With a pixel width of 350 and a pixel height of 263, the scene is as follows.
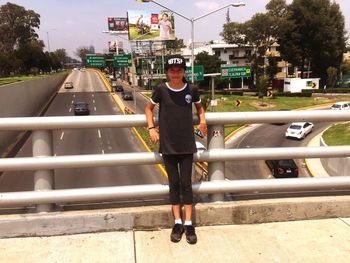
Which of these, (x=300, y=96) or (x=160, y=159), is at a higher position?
(x=160, y=159)

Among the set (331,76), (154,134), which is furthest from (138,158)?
(331,76)

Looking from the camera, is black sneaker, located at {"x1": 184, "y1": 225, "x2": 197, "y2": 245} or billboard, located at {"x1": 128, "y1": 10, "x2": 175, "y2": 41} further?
billboard, located at {"x1": 128, "y1": 10, "x2": 175, "y2": 41}

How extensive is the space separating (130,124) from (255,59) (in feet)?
254

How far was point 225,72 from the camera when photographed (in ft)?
170

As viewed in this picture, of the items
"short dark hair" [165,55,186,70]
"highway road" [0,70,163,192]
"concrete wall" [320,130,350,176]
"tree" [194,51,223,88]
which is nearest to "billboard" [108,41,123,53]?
"tree" [194,51,223,88]

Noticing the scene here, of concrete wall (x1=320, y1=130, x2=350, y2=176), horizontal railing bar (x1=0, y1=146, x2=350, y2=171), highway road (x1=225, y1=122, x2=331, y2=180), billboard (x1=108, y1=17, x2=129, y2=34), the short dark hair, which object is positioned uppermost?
billboard (x1=108, y1=17, x2=129, y2=34)

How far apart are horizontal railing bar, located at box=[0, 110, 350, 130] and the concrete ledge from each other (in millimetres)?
861

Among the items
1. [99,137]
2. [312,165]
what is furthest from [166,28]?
[312,165]

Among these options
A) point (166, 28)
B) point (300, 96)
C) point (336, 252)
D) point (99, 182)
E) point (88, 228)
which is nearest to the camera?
point (336, 252)

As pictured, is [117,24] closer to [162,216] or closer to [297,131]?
[297,131]

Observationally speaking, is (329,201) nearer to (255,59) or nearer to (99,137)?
(99,137)

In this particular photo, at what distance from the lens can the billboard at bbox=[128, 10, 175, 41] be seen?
7831 centimetres

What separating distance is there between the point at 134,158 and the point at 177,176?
1.52 feet

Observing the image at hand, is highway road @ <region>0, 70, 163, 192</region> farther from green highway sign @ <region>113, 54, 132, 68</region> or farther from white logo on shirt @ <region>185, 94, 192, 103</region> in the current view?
green highway sign @ <region>113, 54, 132, 68</region>
